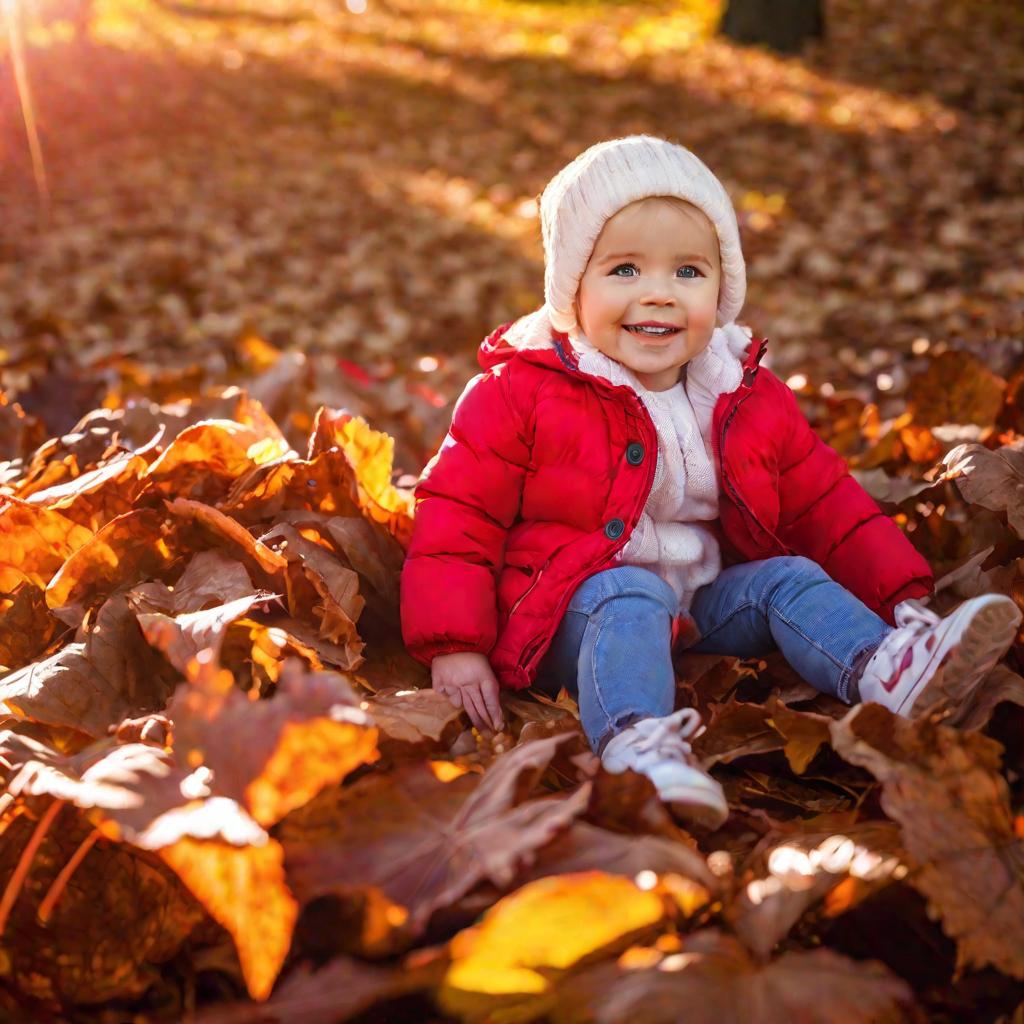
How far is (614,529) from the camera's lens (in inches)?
76.4

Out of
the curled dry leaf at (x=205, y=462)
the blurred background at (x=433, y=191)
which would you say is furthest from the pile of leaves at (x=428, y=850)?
the blurred background at (x=433, y=191)

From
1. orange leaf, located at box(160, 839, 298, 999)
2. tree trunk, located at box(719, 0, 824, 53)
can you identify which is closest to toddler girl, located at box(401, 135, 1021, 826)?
orange leaf, located at box(160, 839, 298, 999)

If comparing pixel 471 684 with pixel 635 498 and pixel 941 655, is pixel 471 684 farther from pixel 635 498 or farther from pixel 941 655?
pixel 941 655

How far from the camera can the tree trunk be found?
9203 mm

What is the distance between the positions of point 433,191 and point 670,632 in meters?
6.14

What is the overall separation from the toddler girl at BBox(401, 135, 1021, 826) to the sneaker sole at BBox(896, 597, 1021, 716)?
0.16m

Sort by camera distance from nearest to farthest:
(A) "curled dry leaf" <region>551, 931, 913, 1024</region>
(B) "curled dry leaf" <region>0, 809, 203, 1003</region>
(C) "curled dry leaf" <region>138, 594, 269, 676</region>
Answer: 1. (A) "curled dry leaf" <region>551, 931, 913, 1024</region>
2. (B) "curled dry leaf" <region>0, 809, 203, 1003</region>
3. (C) "curled dry leaf" <region>138, 594, 269, 676</region>

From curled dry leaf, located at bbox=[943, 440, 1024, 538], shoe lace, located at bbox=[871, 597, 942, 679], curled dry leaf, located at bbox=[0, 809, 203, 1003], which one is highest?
curled dry leaf, located at bbox=[943, 440, 1024, 538]

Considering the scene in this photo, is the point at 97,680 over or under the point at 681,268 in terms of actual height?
under

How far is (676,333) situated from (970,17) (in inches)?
351

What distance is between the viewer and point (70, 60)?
9711 mm

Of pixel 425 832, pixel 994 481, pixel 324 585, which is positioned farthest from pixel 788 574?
pixel 425 832

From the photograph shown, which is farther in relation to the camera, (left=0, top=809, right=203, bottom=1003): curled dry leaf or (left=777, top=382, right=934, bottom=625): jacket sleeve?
(left=777, top=382, right=934, bottom=625): jacket sleeve

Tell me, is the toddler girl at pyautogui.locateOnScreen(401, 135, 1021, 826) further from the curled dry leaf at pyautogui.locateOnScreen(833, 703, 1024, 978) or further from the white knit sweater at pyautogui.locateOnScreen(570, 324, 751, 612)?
the curled dry leaf at pyautogui.locateOnScreen(833, 703, 1024, 978)
